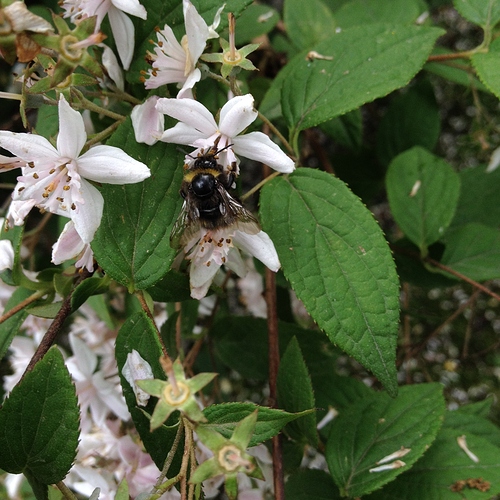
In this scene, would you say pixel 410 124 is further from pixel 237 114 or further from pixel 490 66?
pixel 237 114

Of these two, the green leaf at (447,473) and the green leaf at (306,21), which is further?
the green leaf at (306,21)

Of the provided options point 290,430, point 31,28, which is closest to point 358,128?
point 290,430

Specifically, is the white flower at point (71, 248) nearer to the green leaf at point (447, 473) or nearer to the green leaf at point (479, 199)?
the green leaf at point (447, 473)

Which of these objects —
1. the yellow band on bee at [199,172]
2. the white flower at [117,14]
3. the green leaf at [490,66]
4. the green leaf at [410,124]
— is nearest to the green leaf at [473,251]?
the green leaf at [410,124]

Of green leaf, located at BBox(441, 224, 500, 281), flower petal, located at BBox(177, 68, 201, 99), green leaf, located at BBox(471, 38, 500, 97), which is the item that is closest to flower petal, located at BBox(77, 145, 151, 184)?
flower petal, located at BBox(177, 68, 201, 99)

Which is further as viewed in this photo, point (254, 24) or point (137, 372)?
point (254, 24)

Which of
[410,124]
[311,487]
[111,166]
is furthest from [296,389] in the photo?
[410,124]
